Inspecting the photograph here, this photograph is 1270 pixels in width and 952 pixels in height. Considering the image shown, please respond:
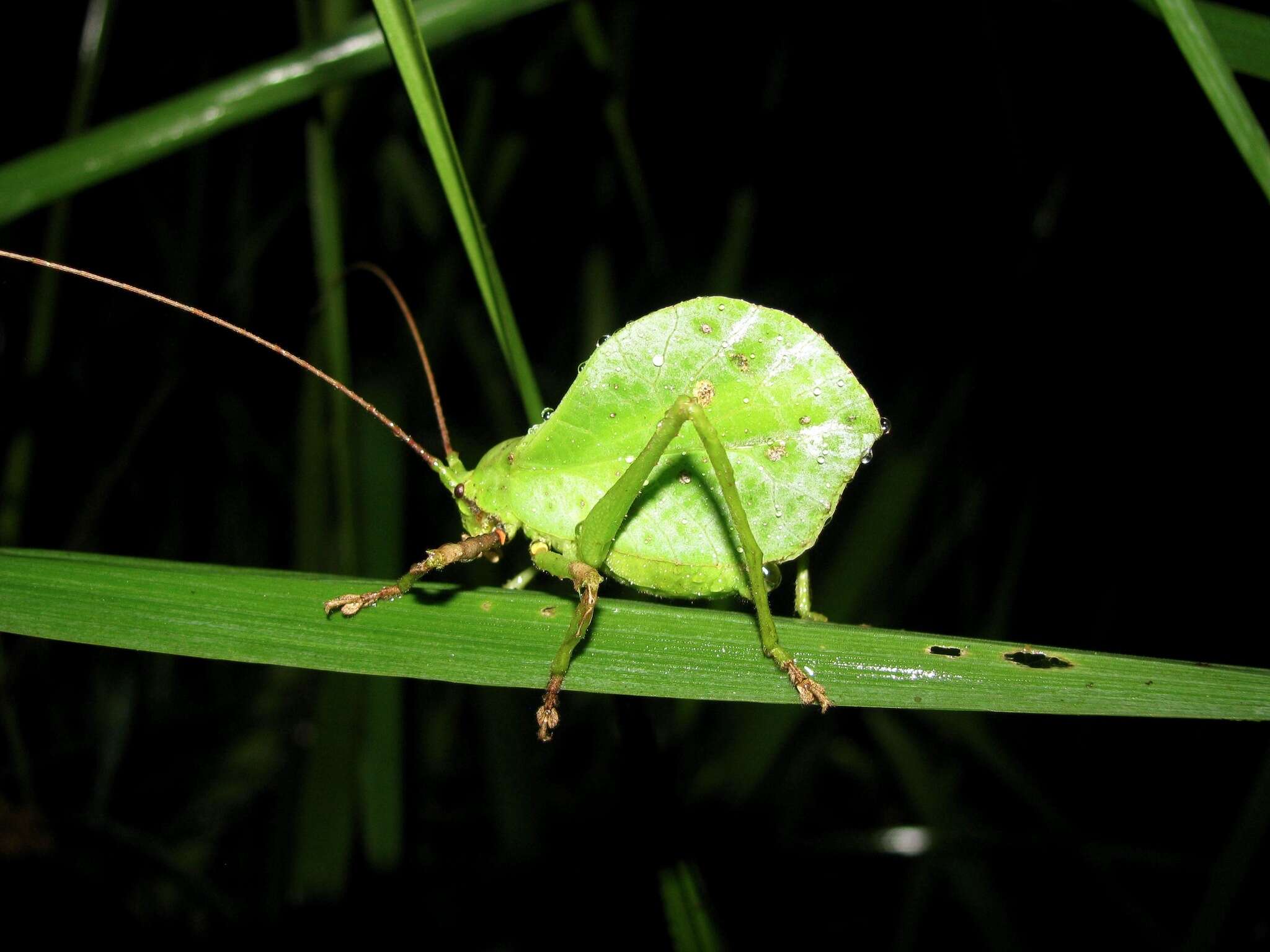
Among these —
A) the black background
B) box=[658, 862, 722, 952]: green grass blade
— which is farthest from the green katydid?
the black background

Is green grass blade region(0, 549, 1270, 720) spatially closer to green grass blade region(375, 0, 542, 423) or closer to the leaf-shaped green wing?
the leaf-shaped green wing

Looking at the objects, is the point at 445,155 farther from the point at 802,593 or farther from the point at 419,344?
the point at 802,593

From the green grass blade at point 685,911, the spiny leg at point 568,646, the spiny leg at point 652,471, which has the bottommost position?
the green grass blade at point 685,911

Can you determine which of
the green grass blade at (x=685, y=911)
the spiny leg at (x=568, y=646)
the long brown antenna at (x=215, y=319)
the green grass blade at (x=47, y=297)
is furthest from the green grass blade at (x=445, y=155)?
the green grass blade at (x=47, y=297)

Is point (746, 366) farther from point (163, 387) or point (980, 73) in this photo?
point (980, 73)

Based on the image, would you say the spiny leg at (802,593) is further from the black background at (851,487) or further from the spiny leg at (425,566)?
the black background at (851,487)

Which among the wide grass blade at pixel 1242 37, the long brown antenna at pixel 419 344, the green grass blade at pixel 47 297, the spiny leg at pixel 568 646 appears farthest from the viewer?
the green grass blade at pixel 47 297

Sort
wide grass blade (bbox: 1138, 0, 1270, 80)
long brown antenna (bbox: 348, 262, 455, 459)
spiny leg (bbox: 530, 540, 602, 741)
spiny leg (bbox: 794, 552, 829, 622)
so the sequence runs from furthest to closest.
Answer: spiny leg (bbox: 794, 552, 829, 622) < long brown antenna (bbox: 348, 262, 455, 459) < wide grass blade (bbox: 1138, 0, 1270, 80) < spiny leg (bbox: 530, 540, 602, 741)
